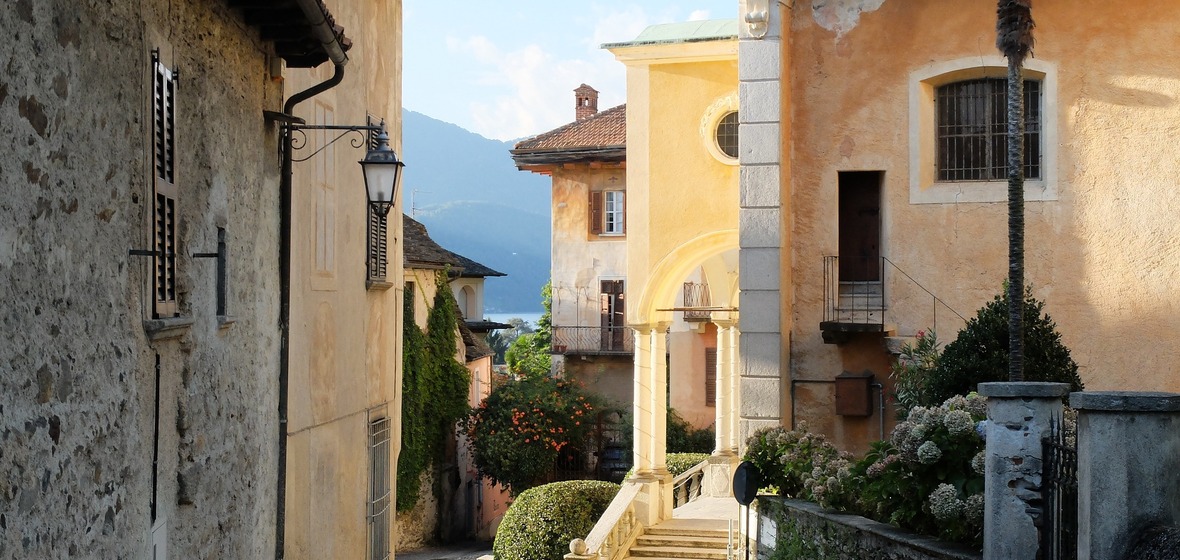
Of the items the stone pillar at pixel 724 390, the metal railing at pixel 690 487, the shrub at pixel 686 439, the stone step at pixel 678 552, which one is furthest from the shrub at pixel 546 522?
the shrub at pixel 686 439

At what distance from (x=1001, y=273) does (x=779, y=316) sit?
8.69 ft

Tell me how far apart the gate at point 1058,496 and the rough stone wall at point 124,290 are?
16.2 ft

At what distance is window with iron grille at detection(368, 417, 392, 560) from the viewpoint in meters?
13.0

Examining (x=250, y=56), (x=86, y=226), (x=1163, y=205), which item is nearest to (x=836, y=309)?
(x=1163, y=205)

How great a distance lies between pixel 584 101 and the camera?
50.1 meters

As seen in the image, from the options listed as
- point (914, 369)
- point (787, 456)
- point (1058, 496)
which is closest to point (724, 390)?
point (914, 369)

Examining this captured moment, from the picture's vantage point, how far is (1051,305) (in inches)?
596

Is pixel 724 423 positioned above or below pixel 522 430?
above

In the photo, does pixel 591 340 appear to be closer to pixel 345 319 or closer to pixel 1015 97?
pixel 1015 97

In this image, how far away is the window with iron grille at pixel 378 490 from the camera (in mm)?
12969

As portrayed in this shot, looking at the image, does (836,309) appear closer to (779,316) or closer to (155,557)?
(779,316)

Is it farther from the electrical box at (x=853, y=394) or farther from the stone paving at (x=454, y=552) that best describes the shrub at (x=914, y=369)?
the stone paving at (x=454, y=552)

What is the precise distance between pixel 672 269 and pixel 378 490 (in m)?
8.97

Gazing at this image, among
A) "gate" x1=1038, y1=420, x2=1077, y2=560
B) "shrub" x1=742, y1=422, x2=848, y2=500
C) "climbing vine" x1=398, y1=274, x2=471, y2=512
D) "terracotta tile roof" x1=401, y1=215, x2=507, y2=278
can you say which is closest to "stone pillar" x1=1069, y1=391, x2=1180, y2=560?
"gate" x1=1038, y1=420, x2=1077, y2=560
